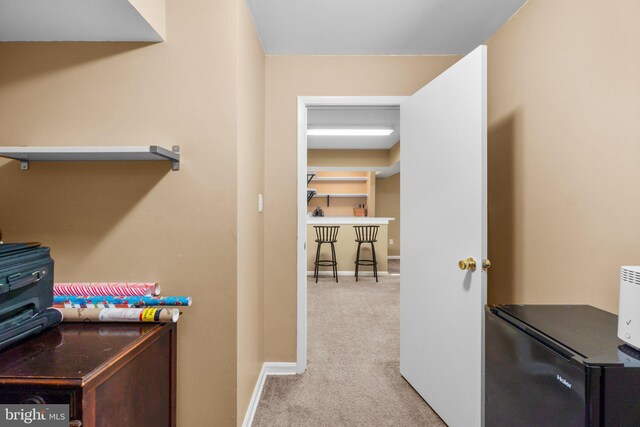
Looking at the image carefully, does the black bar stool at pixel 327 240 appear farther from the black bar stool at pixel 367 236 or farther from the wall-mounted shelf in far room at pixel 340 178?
the wall-mounted shelf in far room at pixel 340 178

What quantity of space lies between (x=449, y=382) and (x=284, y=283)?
119 cm

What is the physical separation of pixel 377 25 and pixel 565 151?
1249 millimetres

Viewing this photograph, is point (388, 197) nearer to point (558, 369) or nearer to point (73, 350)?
point (558, 369)

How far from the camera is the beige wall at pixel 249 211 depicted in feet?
4.88

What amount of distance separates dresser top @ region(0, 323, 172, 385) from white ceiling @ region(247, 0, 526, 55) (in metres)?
1.71

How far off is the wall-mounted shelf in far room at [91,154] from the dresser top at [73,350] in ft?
2.19

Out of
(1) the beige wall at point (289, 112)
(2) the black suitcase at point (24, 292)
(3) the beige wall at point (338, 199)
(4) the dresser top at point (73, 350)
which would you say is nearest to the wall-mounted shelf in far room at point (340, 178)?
(3) the beige wall at point (338, 199)

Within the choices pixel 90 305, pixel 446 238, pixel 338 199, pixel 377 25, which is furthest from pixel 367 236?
pixel 90 305

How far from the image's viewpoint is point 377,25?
187cm

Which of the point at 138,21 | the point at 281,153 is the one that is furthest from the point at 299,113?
the point at 138,21

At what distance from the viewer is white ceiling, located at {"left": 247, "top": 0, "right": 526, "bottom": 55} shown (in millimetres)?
1681

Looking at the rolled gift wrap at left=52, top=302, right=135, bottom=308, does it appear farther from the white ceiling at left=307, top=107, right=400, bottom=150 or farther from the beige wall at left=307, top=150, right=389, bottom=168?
the beige wall at left=307, top=150, right=389, bottom=168

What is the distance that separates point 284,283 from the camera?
2232mm

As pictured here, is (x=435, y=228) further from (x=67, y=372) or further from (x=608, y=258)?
(x=67, y=372)
